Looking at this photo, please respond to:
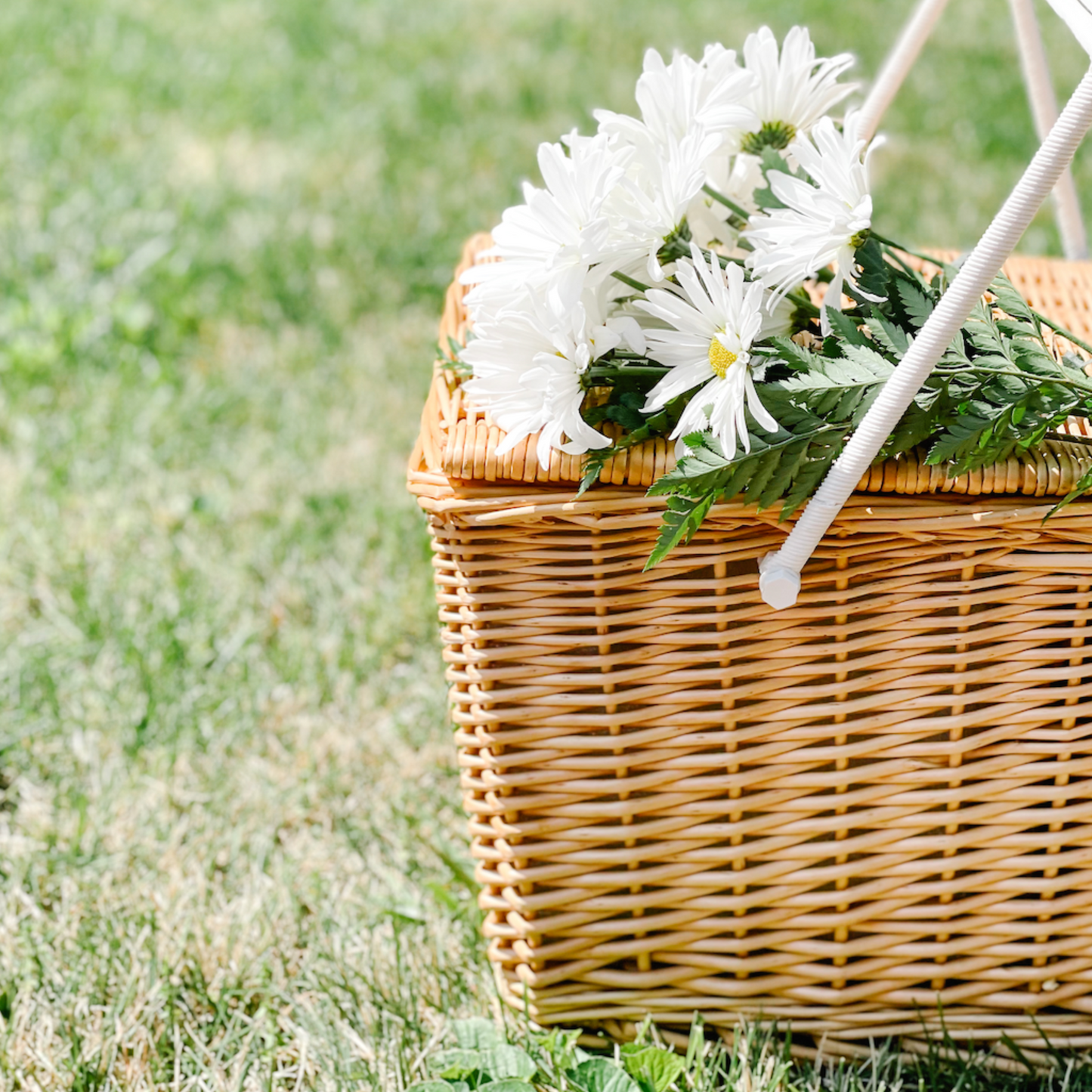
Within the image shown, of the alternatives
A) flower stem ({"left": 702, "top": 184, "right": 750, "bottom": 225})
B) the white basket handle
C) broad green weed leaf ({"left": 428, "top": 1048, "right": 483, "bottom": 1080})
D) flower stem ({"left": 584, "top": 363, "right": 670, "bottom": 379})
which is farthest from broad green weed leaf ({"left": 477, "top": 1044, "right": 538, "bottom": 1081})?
flower stem ({"left": 702, "top": 184, "right": 750, "bottom": 225})

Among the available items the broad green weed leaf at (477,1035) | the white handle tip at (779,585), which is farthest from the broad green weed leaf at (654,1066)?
the white handle tip at (779,585)

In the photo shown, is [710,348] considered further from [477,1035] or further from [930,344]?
[477,1035]

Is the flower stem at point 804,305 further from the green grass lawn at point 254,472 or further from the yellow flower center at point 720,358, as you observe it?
the green grass lawn at point 254,472

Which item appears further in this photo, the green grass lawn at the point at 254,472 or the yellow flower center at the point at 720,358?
the green grass lawn at the point at 254,472

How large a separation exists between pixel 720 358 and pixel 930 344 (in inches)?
5.4

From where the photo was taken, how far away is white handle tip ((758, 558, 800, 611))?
88 cm

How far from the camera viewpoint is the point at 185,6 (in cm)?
378

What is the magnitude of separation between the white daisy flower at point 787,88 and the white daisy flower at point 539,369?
224mm

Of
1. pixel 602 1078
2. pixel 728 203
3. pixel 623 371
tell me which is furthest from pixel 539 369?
pixel 602 1078

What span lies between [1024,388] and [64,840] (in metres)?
1.08

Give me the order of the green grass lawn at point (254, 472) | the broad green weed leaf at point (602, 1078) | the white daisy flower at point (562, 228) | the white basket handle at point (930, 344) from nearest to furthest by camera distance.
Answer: the white basket handle at point (930, 344) → the white daisy flower at point (562, 228) → the broad green weed leaf at point (602, 1078) → the green grass lawn at point (254, 472)

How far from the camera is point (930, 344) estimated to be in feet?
2.57

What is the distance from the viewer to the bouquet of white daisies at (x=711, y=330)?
0.84m

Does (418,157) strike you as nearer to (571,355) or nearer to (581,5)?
(581,5)
